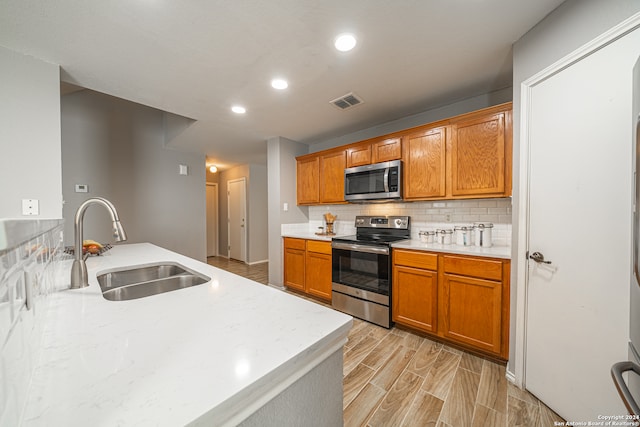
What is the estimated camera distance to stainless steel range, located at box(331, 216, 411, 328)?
8.03 feet

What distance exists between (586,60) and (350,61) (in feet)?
4.40

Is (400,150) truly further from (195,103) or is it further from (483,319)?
(195,103)

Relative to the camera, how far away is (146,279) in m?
1.61

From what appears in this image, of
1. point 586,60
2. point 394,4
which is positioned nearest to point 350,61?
point 394,4

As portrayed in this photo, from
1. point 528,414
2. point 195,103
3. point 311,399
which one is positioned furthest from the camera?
point 195,103

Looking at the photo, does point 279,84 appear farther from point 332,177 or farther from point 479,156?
point 479,156

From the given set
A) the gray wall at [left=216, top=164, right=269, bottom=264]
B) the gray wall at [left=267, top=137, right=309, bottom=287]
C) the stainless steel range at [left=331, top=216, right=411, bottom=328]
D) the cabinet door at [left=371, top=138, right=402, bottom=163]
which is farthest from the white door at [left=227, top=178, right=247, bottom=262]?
the cabinet door at [left=371, top=138, right=402, bottom=163]

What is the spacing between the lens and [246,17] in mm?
1436

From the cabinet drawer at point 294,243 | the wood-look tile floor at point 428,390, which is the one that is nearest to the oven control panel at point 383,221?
the cabinet drawer at point 294,243

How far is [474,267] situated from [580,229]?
75 centimetres

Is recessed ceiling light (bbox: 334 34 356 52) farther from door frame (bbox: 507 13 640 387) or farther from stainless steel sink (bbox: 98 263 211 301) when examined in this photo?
stainless steel sink (bbox: 98 263 211 301)

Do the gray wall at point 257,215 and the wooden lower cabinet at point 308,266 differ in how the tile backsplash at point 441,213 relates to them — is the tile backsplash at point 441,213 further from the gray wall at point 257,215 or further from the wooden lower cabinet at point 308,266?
the gray wall at point 257,215

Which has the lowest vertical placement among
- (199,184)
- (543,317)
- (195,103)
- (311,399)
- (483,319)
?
(483,319)

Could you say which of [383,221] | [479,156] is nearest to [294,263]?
[383,221]
